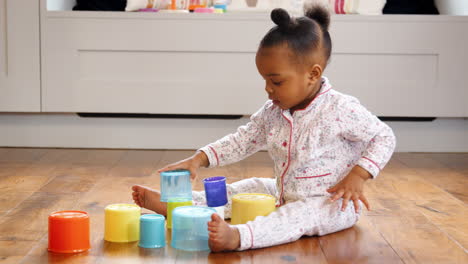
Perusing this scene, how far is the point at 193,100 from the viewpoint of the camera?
2.19 m

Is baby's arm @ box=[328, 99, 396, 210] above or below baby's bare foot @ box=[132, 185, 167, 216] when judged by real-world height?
above

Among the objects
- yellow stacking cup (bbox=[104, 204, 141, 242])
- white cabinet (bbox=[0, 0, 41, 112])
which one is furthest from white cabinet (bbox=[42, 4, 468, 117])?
yellow stacking cup (bbox=[104, 204, 141, 242])

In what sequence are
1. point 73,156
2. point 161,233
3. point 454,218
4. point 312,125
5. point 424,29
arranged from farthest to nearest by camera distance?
point 424,29 < point 73,156 < point 454,218 < point 312,125 < point 161,233

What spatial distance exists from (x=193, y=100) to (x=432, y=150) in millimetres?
885

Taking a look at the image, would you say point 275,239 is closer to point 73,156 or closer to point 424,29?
point 73,156

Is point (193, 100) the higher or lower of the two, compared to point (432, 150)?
higher

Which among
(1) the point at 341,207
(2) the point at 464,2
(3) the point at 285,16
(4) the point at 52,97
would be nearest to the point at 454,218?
(1) the point at 341,207

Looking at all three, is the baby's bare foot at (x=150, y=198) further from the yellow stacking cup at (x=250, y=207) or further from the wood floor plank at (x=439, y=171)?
the wood floor plank at (x=439, y=171)

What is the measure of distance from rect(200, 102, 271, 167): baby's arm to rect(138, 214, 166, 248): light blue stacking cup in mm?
249

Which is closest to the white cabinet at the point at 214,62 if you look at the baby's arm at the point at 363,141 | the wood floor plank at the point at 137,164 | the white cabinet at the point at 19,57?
the white cabinet at the point at 19,57

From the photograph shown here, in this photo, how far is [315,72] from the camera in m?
1.16

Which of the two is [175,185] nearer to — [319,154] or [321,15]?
[319,154]

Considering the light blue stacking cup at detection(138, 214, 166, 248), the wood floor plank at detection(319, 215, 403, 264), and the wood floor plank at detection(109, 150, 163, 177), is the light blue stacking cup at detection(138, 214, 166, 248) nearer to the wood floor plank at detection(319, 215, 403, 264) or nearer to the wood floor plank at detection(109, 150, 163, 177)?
the wood floor plank at detection(319, 215, 403, 264)

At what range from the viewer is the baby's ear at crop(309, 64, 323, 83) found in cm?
116
